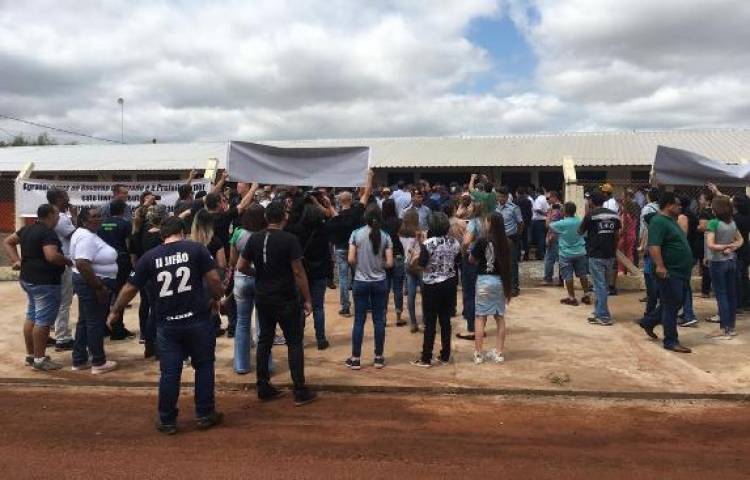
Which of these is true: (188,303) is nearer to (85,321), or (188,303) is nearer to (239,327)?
(239,327)

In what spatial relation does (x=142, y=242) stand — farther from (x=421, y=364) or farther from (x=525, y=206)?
(x=525, y=206)

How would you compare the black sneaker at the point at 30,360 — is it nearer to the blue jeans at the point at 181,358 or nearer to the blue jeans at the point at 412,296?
the blue jeans at the point at 181,358

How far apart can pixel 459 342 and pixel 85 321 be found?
4.31 m

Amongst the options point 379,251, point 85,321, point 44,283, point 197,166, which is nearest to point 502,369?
point 379,251

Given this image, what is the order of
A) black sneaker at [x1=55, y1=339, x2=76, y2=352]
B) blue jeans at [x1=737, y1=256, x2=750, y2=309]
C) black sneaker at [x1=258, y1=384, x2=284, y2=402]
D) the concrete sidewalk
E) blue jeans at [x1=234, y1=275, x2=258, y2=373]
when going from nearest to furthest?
black sneaker at [x1=258, y1=384, x2=284, y2=402]
the concrete sidewalk
blue jeans at [x1=234, y1=275, x2=258, y2=373]
black sneaker at [x1=55, y1=339, x2=76, y2=352]
blue jeans at [x1=737, y1=256, x2=750, y2=309]

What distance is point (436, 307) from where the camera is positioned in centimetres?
614

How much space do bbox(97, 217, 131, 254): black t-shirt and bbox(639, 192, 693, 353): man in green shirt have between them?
6.31m

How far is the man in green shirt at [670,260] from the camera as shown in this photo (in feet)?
21.7

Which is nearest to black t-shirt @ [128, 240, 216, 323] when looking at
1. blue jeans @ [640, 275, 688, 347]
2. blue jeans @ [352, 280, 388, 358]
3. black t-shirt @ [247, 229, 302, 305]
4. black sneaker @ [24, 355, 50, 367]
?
black t-shirt @ [247, 229, 302, 305]

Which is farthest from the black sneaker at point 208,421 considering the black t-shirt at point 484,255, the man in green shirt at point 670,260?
the man in green shirt at point 670,260

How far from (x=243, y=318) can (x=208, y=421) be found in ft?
4.66

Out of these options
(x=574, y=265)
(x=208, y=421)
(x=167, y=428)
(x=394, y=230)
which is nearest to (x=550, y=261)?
(x=574, y=265)

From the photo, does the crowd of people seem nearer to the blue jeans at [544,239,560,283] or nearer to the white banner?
the blue jeans at [544,239,560,283]

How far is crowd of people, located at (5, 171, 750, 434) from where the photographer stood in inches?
185
